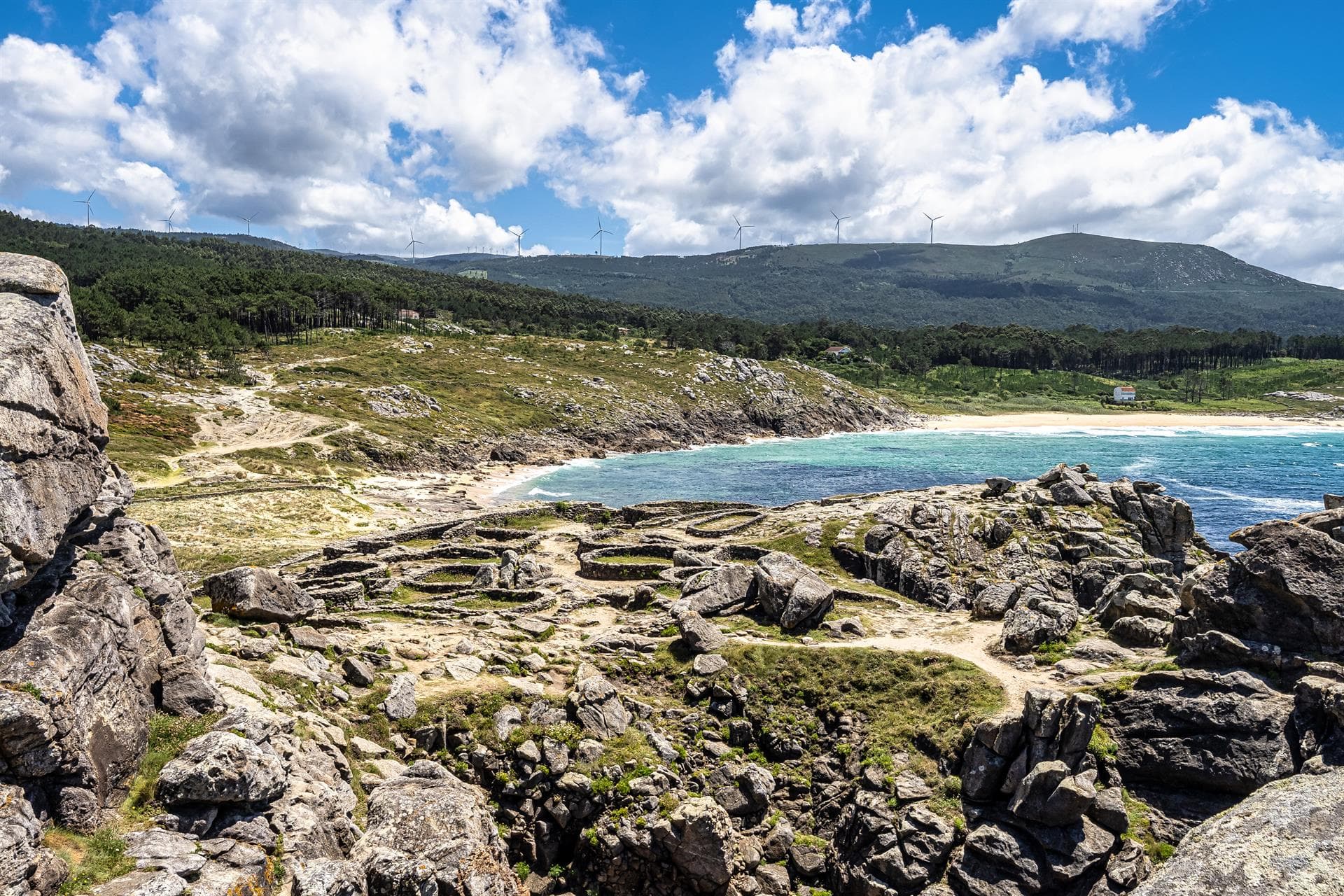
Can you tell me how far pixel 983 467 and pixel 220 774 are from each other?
355 feet

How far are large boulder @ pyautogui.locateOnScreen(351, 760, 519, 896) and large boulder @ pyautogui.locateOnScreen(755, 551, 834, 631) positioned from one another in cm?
1567

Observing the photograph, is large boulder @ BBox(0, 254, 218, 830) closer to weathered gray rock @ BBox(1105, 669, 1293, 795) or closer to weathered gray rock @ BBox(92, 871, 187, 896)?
weathered gray rock @ BBox(92, 871, 187, 896)

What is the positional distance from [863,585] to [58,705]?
32.3 m

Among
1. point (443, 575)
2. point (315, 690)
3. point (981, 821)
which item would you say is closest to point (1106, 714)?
point (981, 821)

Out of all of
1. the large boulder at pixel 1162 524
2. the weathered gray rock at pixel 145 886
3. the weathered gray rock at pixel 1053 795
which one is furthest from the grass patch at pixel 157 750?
the large boulder at pixel 1162 524

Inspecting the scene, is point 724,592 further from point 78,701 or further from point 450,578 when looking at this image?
point 78,701

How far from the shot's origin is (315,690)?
21.6 metres

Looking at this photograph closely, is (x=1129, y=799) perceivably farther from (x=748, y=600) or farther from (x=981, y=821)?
(x=748, y=600)

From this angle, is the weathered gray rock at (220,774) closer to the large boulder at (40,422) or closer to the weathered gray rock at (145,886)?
the weathered gray rock at (145,886)

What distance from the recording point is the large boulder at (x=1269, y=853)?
982cm

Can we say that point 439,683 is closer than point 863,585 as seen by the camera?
Yes

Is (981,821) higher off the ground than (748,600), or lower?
lower

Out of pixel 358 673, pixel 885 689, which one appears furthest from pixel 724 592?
pixel 358 673

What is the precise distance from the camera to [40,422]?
41.9ft
